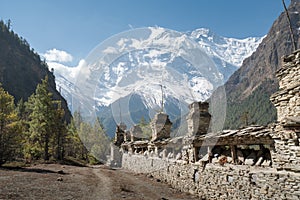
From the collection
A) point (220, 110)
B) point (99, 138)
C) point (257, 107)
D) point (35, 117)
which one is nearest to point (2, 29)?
point (99, 138)

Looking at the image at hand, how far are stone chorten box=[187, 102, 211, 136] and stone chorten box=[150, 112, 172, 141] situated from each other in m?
5.59

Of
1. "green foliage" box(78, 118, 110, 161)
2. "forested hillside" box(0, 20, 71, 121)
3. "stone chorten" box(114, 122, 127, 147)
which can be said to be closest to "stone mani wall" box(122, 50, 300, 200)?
"stone chorten" box(114, 122, 127, 147)

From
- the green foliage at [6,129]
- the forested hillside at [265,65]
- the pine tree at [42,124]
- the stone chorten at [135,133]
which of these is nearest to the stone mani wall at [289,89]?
the stone chorten at [135,133]

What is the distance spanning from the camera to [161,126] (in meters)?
17.1

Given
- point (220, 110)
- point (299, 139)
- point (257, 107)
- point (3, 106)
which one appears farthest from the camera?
point (257, 107)

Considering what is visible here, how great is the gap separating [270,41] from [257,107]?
101 meters

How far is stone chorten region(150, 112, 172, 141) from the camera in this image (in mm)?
16891

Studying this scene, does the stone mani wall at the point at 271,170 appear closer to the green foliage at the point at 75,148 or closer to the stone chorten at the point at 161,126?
the stone chorten at the point at 161,126

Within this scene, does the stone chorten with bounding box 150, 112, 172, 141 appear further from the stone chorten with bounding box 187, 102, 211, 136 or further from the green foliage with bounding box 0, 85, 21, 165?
the green foliage with bounding box 0, 85, 21, 165

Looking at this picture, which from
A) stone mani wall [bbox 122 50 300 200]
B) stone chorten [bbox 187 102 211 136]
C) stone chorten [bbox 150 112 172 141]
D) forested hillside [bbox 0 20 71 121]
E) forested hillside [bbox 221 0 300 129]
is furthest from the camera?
forested hillside [bbox 221 0 300 129]

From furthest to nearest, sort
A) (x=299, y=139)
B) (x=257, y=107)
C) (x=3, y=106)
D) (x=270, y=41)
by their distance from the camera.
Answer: (x=270, y=41) < (x=257, y=107) < (x=3, y=106) < (x=299, y=139)

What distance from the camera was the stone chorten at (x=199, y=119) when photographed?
11.2m

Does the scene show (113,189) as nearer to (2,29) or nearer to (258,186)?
(258,186)

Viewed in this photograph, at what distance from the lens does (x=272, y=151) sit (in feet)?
23.3
